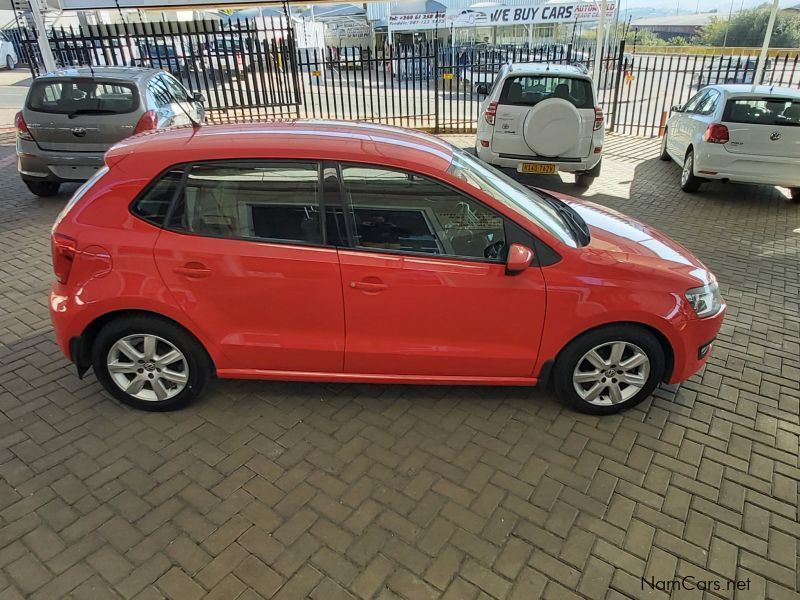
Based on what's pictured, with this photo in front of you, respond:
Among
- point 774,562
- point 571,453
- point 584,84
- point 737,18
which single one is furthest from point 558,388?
point 737,18

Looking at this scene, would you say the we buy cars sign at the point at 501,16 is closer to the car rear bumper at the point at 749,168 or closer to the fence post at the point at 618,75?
the fence post at the point at 618,75

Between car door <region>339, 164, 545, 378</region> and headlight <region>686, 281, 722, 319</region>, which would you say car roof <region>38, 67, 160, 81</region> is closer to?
car door <region>339, 164, 545, 378</region>

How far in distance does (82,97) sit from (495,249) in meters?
6.56

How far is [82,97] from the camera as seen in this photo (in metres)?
7.00

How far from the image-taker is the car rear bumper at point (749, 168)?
7.35m

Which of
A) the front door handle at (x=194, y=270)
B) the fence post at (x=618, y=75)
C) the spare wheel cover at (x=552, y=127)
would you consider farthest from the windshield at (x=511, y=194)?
the fence post at (x=618, y=75)

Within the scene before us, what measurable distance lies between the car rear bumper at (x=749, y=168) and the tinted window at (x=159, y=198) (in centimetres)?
741

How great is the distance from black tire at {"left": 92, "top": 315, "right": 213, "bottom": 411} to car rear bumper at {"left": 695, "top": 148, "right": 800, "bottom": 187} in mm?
7481

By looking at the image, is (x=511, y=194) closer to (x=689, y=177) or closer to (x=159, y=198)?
(x=159, y=198)

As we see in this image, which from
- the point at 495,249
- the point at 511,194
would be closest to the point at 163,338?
the point at 495,249

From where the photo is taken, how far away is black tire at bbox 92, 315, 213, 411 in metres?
3.13

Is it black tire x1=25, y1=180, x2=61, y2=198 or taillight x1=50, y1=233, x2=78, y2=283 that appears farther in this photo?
black tire x1=25, y1=180, x2=61, y2=198

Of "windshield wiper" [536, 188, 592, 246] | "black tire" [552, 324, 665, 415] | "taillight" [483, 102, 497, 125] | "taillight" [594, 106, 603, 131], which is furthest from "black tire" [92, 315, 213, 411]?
"taillight" [594, 106, 603, 131]

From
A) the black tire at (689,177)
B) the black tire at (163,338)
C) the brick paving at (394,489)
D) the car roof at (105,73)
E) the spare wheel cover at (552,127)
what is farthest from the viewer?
the black tire at (689,177)
